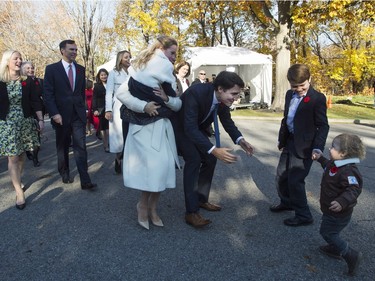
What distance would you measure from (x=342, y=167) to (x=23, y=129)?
3738mm

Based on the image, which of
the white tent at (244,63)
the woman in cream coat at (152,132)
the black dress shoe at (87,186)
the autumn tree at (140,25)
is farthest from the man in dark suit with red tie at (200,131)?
the autumn tree at (140,25)

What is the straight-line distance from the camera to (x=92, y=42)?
65.1 ft

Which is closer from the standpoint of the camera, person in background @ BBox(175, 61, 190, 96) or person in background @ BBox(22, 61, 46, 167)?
person in background @ BBox(22, 61, 46, 167)

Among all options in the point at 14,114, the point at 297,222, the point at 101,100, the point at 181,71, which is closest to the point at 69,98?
the point at 14,114

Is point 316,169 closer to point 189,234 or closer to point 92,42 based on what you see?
point 189,234

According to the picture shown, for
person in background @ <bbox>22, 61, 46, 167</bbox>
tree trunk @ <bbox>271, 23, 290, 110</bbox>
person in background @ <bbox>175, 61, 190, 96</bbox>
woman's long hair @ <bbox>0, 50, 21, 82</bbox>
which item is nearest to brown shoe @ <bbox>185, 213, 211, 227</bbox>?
person in background @ <bbox>22, 61, 46, 167</bbox>

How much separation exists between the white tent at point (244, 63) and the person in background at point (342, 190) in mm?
15774

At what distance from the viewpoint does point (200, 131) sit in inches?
143

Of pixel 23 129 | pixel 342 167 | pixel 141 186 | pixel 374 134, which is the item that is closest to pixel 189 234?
pixel 141 186

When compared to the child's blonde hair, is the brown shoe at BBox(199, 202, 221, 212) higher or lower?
lower

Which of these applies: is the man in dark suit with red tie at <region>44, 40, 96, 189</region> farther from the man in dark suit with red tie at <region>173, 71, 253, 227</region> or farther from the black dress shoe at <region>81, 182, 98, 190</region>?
the man in dark suit with red tie at <region>173, 71, 253, 227</region>

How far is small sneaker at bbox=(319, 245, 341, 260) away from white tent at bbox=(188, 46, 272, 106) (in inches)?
620

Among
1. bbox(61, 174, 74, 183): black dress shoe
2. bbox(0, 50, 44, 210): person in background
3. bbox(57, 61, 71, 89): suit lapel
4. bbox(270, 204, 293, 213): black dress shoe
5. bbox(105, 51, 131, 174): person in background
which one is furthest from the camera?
bbox(105, 51, 131, 174): person in background

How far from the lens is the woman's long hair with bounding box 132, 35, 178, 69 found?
3.43 metres
